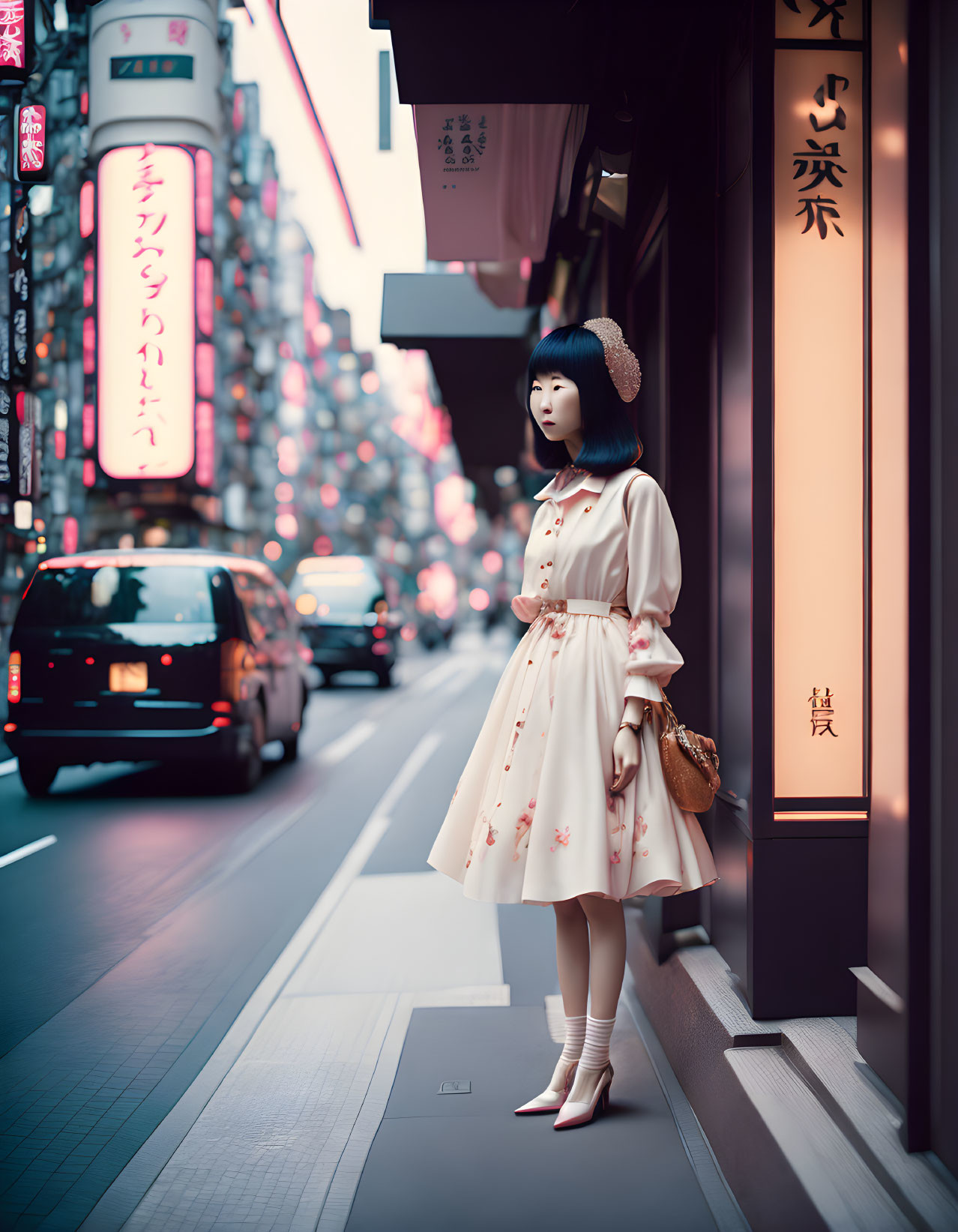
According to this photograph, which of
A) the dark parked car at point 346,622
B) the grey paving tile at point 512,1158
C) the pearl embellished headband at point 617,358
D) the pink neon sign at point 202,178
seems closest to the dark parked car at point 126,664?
the pink neon sign at point 202,178

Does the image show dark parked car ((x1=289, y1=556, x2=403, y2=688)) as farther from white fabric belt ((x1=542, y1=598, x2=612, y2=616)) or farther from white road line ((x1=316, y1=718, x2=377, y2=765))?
white fabric belt ((x1=542, y1=598, x2=612, y2=616))

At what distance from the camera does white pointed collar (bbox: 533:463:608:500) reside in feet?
8.85

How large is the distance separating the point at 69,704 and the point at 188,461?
2067 mm

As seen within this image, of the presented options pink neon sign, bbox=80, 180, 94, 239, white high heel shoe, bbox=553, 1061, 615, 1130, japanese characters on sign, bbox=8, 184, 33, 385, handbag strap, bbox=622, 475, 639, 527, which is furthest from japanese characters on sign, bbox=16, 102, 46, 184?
white high heel shoe, bbox=553, 1061, 615, 1130

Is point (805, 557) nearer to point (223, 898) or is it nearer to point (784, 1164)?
point (784, 1164)

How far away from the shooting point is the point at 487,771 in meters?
2.71

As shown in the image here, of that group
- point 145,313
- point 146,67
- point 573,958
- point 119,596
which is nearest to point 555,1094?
point 573,958

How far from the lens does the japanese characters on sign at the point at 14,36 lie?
3713 millimetres

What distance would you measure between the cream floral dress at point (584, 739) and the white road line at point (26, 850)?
4014 millimetres

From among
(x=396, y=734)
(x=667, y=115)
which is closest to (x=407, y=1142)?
(x=667, y=115)

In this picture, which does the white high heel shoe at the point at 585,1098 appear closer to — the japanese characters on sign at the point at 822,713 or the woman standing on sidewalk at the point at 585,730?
the woman standing on sidewalk at the point at 585,730

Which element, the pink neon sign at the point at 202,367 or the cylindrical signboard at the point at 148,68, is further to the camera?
the pink neon sign at the point at 202,367

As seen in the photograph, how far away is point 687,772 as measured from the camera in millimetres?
2508

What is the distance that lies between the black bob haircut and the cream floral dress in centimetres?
6
